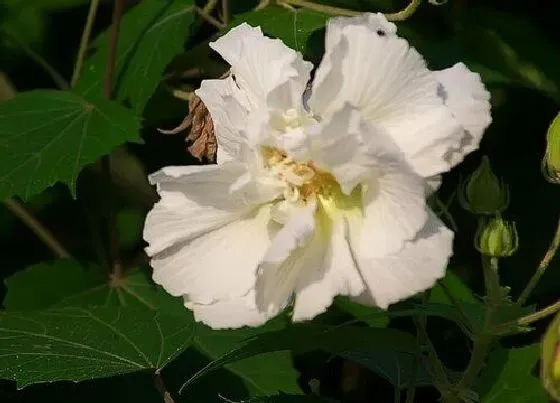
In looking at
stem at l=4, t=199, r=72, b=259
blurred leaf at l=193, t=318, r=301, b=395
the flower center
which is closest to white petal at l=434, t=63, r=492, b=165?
the flower center

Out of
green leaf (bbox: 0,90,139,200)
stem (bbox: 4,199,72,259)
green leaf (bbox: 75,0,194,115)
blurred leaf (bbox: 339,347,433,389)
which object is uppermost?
green leaf (bbox: 75,0,194,115)

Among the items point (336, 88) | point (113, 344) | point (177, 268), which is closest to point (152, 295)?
point (113, 344)

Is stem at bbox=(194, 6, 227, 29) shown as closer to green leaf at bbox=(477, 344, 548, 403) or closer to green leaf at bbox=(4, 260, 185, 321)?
green leaf at bbox=(4, 260, 185, 321)

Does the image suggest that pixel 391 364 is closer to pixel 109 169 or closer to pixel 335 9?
pixel 335 9

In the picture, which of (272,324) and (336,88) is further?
(272,324)

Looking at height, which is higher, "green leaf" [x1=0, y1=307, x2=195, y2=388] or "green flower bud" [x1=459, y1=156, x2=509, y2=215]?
"green flower bud" [x1=459, y1=156, x2=509, y2=215]

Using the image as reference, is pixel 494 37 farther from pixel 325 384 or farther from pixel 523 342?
pixel 325 384

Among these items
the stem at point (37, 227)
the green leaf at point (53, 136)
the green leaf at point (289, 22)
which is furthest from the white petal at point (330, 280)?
the stem at point (37, 227)
